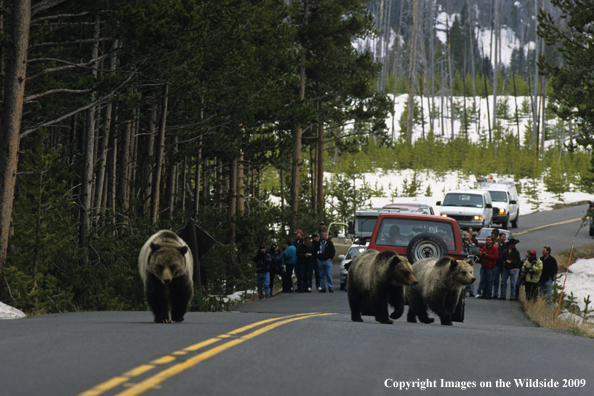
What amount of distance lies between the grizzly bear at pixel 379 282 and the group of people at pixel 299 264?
9.49m

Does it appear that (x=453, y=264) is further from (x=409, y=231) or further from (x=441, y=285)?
(x=409, y=231)

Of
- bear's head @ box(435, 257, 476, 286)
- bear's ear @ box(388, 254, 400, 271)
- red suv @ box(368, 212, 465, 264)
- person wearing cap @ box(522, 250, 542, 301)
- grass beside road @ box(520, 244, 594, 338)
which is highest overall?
red suv @ box(368, 212, 465, 264)

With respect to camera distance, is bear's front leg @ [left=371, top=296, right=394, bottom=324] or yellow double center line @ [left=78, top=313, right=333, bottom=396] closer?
yellow double center line @ [left=78, top=313, right=333, bottom=396]

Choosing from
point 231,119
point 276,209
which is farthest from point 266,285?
point 276,209

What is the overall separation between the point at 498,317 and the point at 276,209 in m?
14.0

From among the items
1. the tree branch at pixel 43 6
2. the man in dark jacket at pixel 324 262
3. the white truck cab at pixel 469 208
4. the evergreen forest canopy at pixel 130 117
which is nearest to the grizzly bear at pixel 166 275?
the evergreen forest canopy at pixel 130 117

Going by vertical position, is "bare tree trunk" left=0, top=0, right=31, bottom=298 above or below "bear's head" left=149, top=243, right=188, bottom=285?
above

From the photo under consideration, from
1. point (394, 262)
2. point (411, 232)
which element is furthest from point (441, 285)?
point (411, 232)

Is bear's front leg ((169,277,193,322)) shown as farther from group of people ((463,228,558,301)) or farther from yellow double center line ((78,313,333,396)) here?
group of people ((463,228,558,301))

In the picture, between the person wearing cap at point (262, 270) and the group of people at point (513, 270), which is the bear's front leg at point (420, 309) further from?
the person wearing cap at point (262, 270)

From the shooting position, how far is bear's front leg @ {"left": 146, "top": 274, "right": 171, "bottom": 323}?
30.3 feet

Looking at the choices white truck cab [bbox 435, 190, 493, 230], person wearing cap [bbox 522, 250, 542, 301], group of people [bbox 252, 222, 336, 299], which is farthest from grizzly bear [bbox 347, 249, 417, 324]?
white truck cab [bbox 435, 190, 493, 230]

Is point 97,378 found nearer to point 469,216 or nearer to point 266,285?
point 266,285

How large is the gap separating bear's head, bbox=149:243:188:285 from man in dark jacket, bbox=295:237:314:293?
13001 millimetres
